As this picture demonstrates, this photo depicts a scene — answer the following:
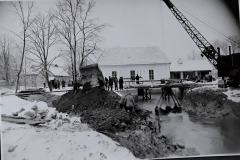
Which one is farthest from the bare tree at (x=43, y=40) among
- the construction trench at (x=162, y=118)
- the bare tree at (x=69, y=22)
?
the construction trench at (x=162, y=118)

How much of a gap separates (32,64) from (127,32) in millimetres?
1404

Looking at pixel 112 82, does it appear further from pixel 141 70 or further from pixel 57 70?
pixel 57 70

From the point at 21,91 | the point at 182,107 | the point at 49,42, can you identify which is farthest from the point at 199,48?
the point at 21,91

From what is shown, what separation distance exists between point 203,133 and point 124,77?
4.44ft

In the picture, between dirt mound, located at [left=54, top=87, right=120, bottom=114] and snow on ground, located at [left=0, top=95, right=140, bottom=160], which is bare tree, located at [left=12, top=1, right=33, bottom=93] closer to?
snow on ground, located at [left=0, top=95, right=140, bottom=160]

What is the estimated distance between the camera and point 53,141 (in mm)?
3623

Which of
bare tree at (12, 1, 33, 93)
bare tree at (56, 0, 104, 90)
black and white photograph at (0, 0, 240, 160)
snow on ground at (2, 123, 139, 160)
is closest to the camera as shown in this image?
snow on ground at (2, 123, 139, 160)

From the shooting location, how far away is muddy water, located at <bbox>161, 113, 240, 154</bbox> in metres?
3.90

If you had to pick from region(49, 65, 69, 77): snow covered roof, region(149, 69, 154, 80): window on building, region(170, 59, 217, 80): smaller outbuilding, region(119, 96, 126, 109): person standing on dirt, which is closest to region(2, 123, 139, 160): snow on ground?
region(119, 96, 126, 109): person standing on dirt

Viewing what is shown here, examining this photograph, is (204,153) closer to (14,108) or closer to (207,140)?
(207,140)

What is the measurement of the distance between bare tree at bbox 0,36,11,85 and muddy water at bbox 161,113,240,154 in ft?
7.34

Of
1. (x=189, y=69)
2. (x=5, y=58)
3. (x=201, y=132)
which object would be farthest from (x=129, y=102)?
(x=5, y=58)

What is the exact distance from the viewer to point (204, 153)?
388 centimetres

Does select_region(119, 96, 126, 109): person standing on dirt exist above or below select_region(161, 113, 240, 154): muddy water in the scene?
above
